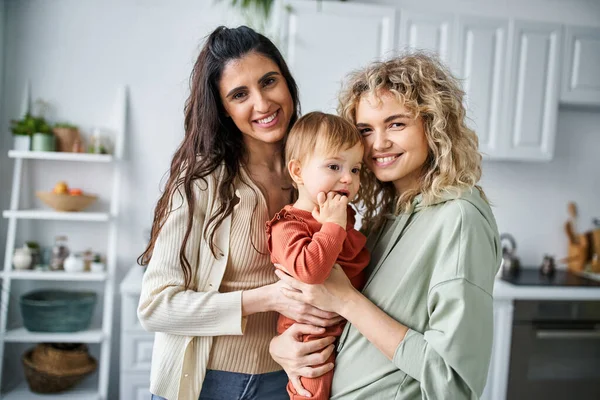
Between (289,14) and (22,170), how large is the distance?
1.78 metres

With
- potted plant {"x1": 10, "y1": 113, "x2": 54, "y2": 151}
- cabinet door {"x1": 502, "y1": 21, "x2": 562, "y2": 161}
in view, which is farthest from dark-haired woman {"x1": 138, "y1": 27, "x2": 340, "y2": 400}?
cabinet door {"x1": 502, "y1": 21, "x2": 562, "y2": 161}

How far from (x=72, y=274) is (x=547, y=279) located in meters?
2.77

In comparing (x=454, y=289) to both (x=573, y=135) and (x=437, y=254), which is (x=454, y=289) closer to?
(x=437, y=254)

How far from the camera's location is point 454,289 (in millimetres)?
980

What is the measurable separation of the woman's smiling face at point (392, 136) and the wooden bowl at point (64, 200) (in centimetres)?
201

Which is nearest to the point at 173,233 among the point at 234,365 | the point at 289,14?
the point at 234,365

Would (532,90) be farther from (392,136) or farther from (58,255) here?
(58,255)

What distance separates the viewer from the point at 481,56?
276cm

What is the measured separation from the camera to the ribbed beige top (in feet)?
4.22

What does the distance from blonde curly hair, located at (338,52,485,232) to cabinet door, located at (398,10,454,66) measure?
153 centimetres

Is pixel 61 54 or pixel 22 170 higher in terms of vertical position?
pixel 61 54

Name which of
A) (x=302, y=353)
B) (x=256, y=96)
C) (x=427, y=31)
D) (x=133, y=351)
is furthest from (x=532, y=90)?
(x=133, y=351)

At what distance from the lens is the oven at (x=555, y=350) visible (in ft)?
8.56

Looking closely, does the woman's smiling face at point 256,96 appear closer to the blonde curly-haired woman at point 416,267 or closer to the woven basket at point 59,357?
the blonde curly-haired woman at point 416,267
